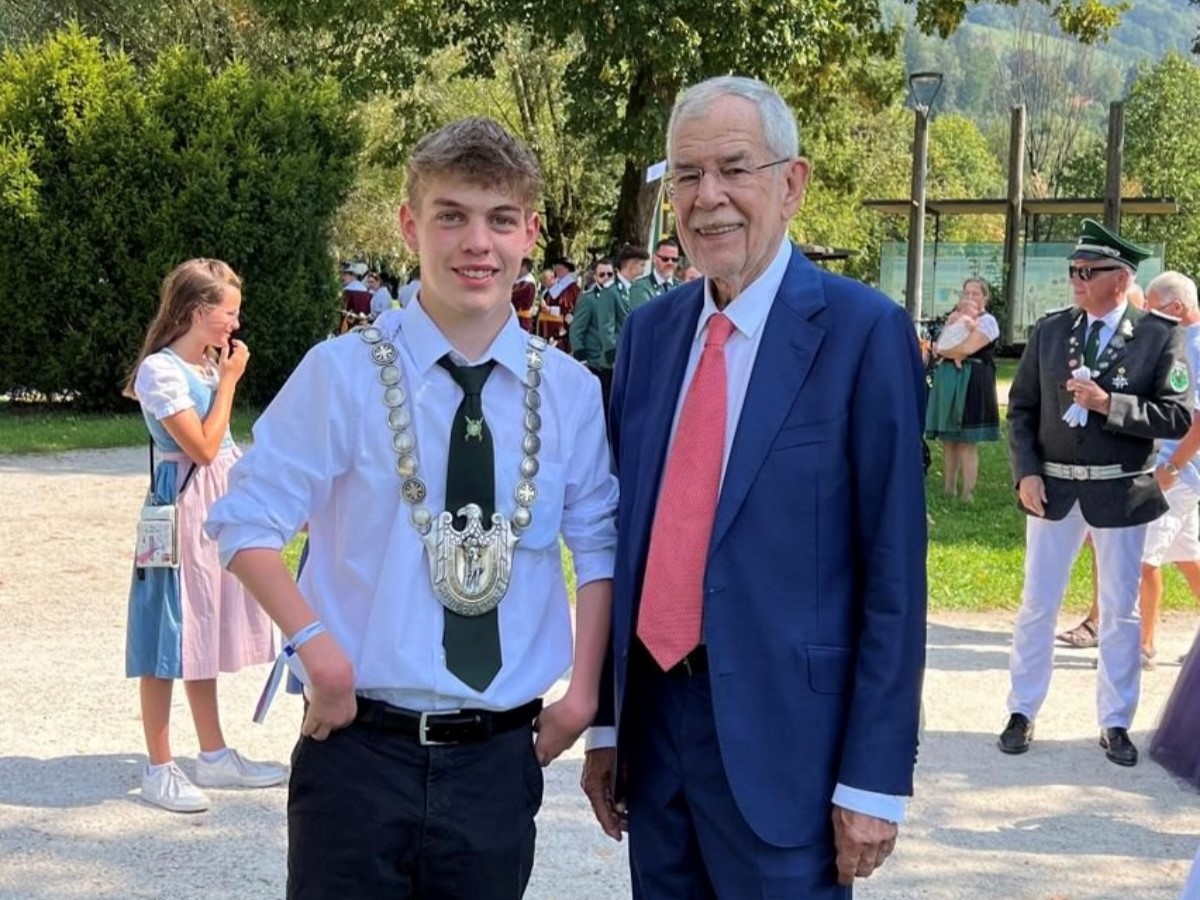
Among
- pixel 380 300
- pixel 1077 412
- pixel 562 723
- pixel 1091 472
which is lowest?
pixel 562 723

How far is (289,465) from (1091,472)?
4.12 m

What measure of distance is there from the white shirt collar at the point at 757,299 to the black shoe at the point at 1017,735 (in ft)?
12.5

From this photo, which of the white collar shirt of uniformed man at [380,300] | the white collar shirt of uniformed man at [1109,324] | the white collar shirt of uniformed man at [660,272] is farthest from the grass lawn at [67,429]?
the white collar shirt of uniformed man at [1109,324]

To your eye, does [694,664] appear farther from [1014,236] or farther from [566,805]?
[1014,236]

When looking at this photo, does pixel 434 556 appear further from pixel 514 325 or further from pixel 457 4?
pixel 457 4

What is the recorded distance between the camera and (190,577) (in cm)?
495

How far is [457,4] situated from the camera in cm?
2120

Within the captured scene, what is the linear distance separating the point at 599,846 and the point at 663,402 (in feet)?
8.01

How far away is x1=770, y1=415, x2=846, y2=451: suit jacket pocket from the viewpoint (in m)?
2.39

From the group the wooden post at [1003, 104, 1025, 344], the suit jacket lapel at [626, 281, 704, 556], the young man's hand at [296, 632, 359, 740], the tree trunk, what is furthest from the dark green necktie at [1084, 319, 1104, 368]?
the wooden post at [1003, 104, 1025, 344]

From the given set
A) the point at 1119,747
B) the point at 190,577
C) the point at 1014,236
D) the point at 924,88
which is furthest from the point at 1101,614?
the point at 1014,236

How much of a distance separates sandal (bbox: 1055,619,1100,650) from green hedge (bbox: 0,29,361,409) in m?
12.2

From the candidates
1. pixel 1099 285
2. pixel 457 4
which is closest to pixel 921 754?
pixel 1099 285

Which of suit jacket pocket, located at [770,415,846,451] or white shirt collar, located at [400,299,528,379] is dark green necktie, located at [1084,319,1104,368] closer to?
suit jacket pocket, located at [770,415,846,451]
